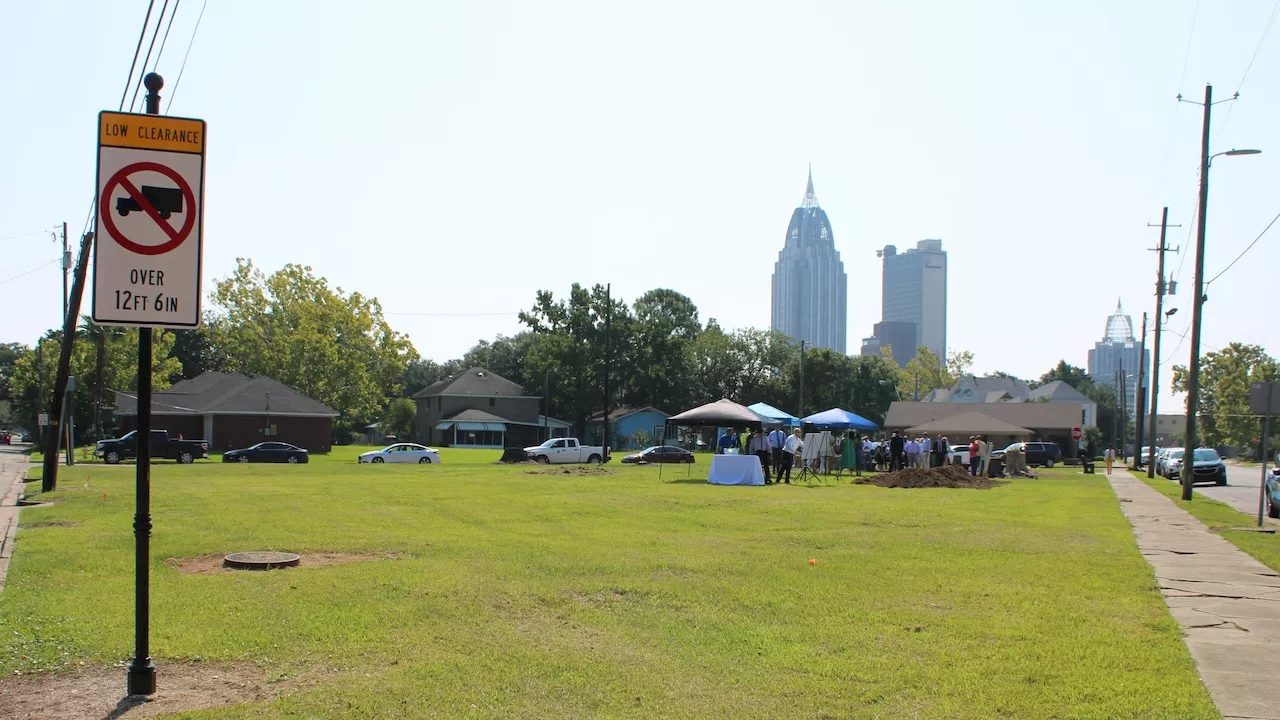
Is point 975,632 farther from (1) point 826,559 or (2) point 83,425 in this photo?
(2) point 83,425

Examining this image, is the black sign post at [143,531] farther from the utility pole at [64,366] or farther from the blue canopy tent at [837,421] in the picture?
the blue canopy tent at [837,421]

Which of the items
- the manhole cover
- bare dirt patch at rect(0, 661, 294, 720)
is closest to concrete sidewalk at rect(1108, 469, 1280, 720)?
bare dirt patch at rect(0, 661, 294, 720)

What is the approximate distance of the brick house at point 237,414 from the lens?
2434 inches

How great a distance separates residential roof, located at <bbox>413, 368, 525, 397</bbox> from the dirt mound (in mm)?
63297

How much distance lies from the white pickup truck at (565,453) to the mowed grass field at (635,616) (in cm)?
3387

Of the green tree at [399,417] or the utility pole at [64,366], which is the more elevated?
the utility pole at [64,366]

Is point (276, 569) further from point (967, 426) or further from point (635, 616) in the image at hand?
point (967, 426)

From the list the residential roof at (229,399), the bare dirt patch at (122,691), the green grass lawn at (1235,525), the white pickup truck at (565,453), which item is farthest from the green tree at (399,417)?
the bare dirt patch at (122,691)

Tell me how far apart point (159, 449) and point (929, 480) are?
3623 cm

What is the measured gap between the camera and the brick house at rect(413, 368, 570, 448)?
89062mm

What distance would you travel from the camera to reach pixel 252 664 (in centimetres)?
679

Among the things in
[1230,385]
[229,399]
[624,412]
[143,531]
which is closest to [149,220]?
[143,531]

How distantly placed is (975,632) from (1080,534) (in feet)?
29.4

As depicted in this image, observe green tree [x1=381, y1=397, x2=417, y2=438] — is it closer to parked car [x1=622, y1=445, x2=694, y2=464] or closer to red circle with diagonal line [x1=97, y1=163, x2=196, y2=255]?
parked car [x1=622, y1=445, x2=694, y2=464]
